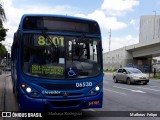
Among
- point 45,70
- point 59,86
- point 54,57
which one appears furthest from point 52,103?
point 54,57

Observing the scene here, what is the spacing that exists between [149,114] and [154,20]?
80.2 meters

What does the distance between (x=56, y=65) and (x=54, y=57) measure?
0.77ft

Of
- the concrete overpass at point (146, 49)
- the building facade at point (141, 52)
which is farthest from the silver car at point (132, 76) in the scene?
the building facade at point (141, 52)

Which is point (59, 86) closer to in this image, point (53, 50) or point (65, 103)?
point (65, 103)

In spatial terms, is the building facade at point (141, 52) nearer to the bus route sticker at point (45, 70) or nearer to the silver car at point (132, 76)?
the silver car at point (132, 76)

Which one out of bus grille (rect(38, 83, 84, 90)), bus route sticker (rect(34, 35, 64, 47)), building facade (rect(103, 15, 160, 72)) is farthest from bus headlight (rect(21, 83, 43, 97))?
building facade (rect(103, 15, 160, 72))

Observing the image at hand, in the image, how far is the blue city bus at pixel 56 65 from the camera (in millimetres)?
8289

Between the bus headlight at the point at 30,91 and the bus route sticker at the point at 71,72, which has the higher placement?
the bus route sticker at the point at 71,72

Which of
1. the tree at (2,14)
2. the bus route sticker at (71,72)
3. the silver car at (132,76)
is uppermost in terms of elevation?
the tree at (2,14)

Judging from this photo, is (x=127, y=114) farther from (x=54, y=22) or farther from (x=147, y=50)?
(x=147, y=50)

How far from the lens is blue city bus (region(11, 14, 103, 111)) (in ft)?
27.2

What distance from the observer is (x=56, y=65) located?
28.0 feet

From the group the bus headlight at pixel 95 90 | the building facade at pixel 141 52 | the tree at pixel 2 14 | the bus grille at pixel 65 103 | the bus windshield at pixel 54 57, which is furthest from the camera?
the building facade at pixel 141 52

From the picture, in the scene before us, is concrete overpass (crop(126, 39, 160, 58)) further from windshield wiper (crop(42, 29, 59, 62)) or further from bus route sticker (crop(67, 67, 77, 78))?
windshield wiper (crop(42, 29, 59, 62))
